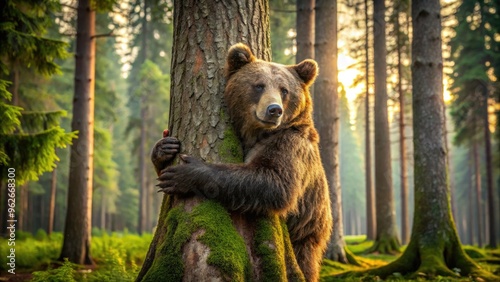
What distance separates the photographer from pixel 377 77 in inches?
690

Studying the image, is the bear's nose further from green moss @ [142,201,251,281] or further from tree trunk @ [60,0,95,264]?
tree trunk @ [60,0,95,264]

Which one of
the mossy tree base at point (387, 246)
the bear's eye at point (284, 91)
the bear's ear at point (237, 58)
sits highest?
the bear's ear at point (237, 58)

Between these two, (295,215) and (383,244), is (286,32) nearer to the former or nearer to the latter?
(383,244)

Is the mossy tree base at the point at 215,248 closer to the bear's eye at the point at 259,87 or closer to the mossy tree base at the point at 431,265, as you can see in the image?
the bear's eye at the point at 259,87

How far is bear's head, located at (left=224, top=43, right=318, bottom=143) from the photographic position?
4207 millimetres

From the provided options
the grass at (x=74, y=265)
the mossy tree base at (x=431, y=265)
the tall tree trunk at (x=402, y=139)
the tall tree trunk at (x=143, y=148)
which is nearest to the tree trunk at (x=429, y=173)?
the mossy tree base at (x=431, y=265)

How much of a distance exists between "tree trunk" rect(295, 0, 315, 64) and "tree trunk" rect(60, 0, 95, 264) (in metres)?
6.10

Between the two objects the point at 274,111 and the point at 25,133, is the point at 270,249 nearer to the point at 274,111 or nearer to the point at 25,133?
the point at 274,111

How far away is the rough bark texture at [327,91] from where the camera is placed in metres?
11.2

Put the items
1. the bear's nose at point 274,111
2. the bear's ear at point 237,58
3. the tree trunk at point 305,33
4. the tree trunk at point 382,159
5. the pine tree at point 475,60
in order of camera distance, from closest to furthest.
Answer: the bear's nose at point 274,111 → the bear's ear at point 237,58 → the tree trunk at point 305,33 → the tree trunk at point 382,159 → the pine tree at point 475,60

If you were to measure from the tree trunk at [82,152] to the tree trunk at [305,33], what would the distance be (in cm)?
610

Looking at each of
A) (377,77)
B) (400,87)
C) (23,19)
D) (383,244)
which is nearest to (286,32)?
(400,87)

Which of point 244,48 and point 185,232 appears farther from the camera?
point 244,48

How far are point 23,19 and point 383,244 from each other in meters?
14.4
